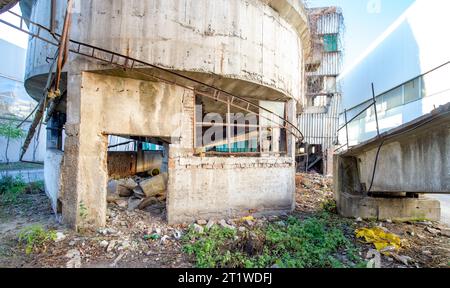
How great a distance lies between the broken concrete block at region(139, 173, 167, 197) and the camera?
731 cm

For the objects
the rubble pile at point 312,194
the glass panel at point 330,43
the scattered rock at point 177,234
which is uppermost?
the glass panel at point 330,43

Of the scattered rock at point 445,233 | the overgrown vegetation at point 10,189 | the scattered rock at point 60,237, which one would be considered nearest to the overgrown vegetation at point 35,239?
the scattered rock at point 60,237

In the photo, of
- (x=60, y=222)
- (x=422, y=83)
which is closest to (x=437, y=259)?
(x=60, y=222)

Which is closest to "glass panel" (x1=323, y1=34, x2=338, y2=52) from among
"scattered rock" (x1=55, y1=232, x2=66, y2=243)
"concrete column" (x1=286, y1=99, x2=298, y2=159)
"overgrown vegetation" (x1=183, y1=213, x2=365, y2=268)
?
"concrete column" (x1=286, y1=99, x2=298, y2=159)

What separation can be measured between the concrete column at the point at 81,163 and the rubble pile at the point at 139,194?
1497 mm

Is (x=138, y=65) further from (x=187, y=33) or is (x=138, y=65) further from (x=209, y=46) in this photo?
(x=209, y=46)

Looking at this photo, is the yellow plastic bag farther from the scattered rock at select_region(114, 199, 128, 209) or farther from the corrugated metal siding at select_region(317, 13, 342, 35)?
the corrugated metal siding at select_region(317, 13, 342, 35)

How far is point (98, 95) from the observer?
5.17 metres

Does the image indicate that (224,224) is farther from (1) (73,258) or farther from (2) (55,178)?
(2) (55,178)

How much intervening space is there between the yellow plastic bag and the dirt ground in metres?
0.13

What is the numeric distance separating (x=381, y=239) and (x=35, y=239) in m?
6.92

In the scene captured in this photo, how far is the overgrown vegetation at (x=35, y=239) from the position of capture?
170 inches

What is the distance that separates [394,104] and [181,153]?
12414 millimetres

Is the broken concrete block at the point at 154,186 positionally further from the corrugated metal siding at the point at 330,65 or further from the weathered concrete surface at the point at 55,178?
the corrugated metal siding at the point at 330,65
